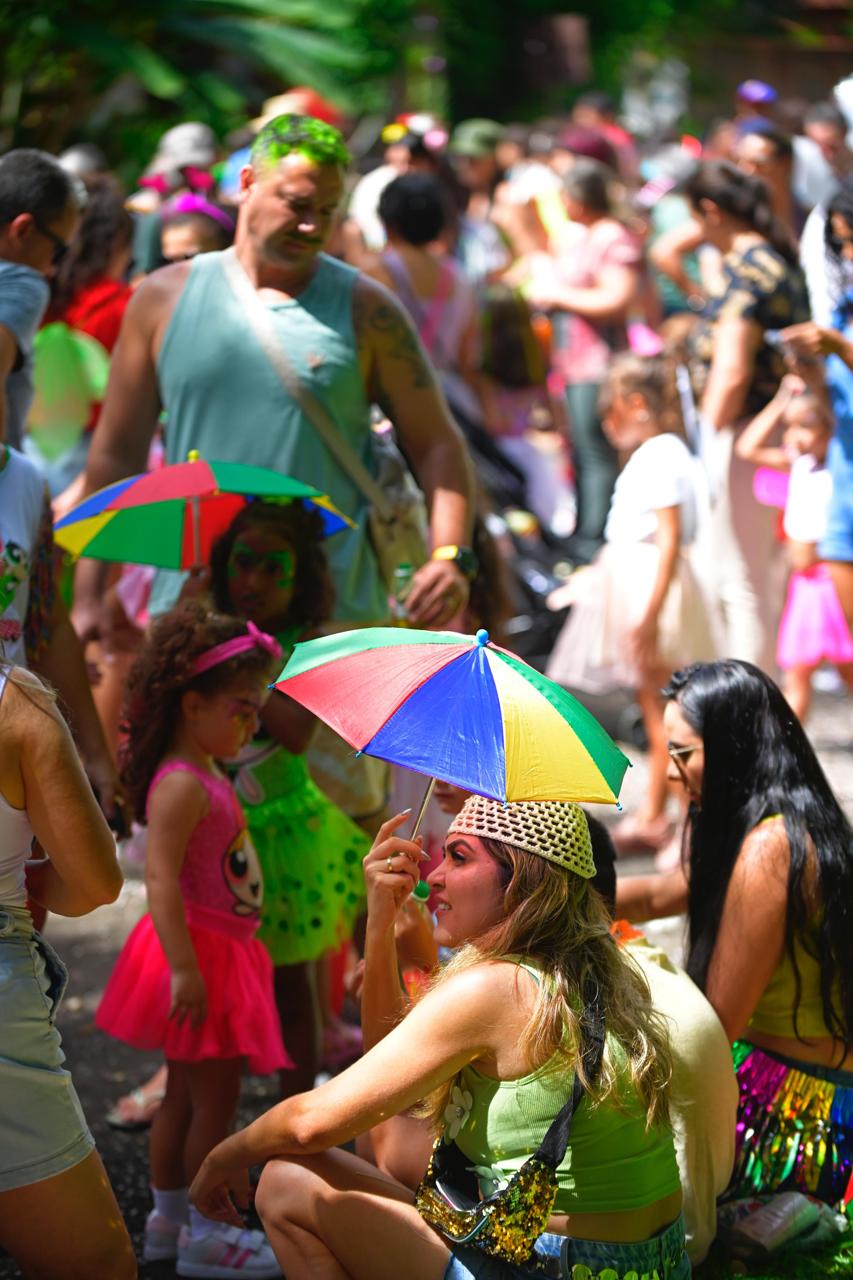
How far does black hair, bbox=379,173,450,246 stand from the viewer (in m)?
7.29

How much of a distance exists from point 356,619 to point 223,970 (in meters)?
1.05

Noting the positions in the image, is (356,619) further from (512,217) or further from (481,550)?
(512,217)

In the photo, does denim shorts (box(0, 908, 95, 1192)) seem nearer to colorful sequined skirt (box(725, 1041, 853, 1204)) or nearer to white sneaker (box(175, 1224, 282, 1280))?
white sneaker (box(175, 1224, 282, 1280))

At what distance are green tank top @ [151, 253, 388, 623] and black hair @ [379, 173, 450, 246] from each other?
3.00m

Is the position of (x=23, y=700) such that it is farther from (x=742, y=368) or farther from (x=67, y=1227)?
(x=742, y=368)

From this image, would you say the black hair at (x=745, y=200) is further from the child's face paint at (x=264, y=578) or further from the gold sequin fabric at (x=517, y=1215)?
the gold sequin fabric at (x=517, y=1215)

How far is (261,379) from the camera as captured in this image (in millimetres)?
4309

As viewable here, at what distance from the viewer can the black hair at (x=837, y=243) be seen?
19.4ft

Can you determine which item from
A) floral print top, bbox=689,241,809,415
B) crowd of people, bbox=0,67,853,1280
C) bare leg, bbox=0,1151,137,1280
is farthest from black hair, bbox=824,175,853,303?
bare leg, bbox=0,1151,137,1280

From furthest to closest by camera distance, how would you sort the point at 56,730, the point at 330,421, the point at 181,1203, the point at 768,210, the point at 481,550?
1. the point at 768,210
2. the point at 481,550
3. the point at 330,421
4. the point at 181,1203
5. the point at 56,730

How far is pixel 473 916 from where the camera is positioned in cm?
289

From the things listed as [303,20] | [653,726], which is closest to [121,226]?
[653,726]

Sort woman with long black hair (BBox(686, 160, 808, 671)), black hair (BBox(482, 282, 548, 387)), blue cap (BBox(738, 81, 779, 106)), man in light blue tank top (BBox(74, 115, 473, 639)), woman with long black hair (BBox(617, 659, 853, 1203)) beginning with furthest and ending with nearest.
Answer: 1. blue cap (BBox(738, 81, 779, 106))
2. black hair (BBox(482, 282, 548, 387))
3. woman with long black hair (BBox(686, 160, 808, 671))
4. man in light blue tank top (BBox(74, 115, 473, 639))
5. woman with long black hair (BBox(617, 659, 853, 1203))

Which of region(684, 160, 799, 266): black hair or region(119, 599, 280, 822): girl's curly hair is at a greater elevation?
region(684, 160, 799, 266): black hair
